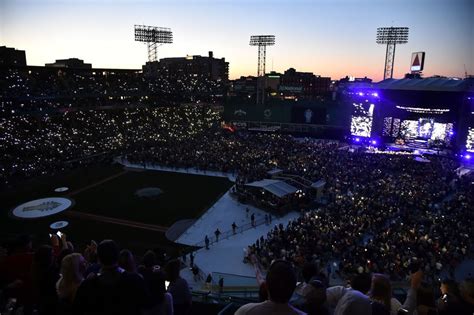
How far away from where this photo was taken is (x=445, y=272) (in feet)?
51.8

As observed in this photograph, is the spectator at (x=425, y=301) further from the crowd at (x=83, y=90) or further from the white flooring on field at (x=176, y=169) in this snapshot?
the crowd at (x=83, y=90)

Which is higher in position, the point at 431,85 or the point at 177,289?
the point at 431,85

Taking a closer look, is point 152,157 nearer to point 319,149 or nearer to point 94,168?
point 94,168

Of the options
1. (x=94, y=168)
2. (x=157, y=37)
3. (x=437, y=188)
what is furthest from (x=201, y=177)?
(x=157, y=37)

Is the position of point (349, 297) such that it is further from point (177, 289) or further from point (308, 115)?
point (308, 115)

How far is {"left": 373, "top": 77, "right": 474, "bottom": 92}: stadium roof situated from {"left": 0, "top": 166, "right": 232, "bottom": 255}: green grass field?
27246 millimetres

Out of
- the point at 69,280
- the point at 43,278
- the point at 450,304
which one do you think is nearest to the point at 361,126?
the point at 450,304

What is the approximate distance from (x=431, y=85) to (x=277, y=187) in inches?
1122

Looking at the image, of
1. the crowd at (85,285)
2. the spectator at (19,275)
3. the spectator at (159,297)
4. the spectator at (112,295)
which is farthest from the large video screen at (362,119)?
the spectator at (112,295)

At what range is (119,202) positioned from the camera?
26875mm

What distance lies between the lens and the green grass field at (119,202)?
21062 mm

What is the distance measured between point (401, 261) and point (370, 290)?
1252cm

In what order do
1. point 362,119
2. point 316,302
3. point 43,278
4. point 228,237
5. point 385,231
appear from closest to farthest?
point 316,302, point 43,278, point 385,231, point 228,237, point 362,119

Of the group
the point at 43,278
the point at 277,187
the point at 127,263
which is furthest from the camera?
the point at 277,187
